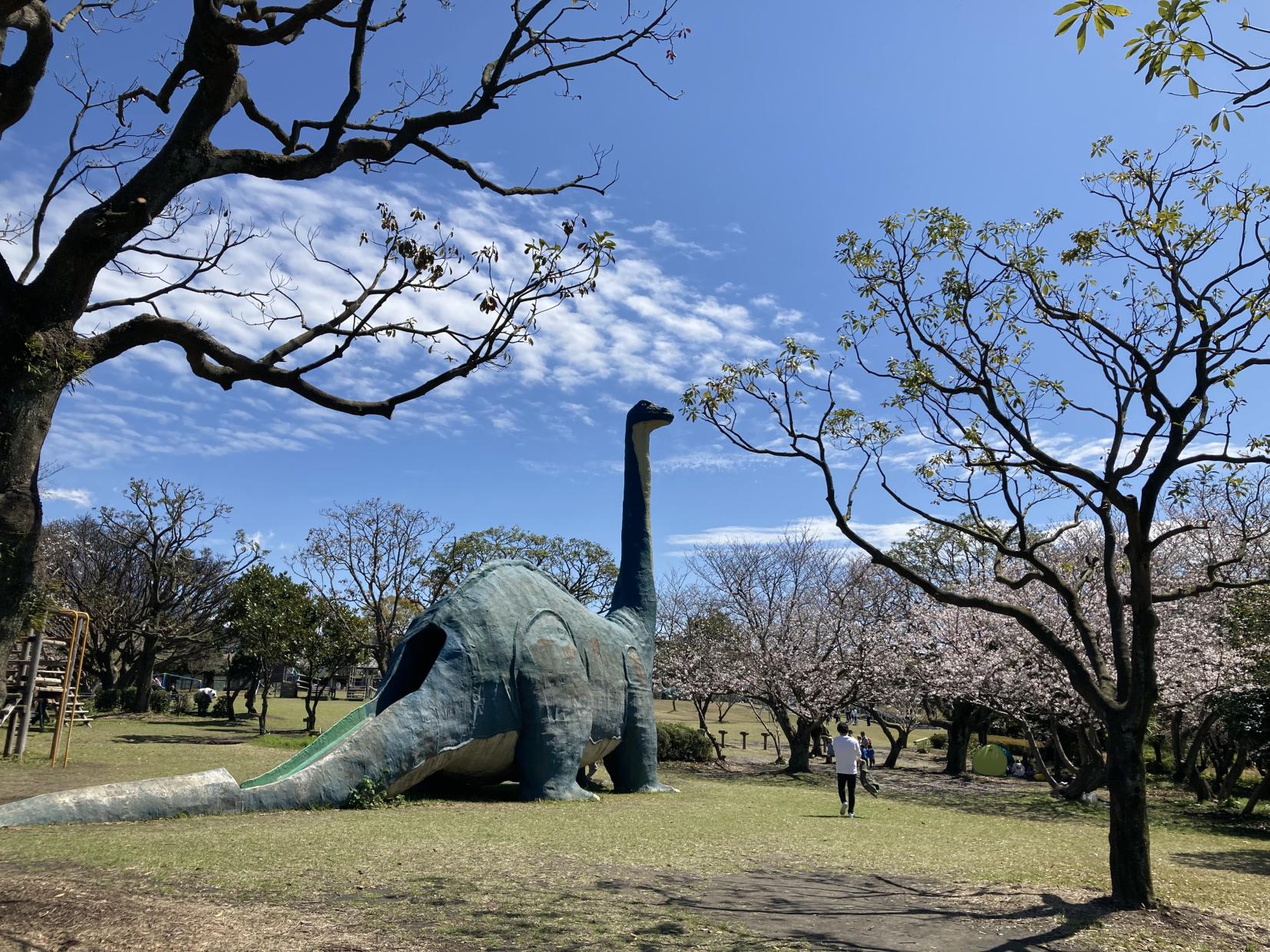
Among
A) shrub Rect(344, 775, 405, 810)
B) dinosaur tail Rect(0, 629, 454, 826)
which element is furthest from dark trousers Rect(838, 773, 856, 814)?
shrub Rect(344, 775, 405, 810)

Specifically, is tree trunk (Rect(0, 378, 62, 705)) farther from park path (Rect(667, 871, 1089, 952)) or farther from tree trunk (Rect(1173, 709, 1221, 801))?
tree trunk (Rect(1173, 709, 1221, 801))

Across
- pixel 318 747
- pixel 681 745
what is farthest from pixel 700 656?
pixel 318 747

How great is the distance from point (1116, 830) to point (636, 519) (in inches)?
372

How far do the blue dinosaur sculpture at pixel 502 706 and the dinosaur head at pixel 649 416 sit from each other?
2 cm

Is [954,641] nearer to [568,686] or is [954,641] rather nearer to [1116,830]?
[568,686]

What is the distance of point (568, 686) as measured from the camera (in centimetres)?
1268

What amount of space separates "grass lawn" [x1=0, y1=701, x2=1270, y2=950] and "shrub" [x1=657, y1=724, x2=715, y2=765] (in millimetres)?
9746

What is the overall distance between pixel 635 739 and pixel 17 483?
11131 mm

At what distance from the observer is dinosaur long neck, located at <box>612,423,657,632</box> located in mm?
15508

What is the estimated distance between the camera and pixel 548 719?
40.6ft

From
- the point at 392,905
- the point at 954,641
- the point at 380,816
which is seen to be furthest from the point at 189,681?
the point at 392,905

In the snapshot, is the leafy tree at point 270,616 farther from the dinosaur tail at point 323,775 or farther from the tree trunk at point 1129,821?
the tree trunk at point 1129,821

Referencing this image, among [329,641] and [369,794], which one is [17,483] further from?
[329,641]

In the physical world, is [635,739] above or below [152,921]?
above
